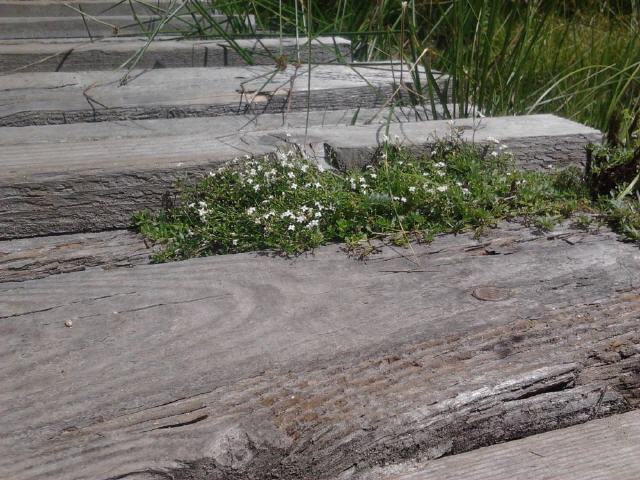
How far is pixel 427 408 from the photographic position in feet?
4.21

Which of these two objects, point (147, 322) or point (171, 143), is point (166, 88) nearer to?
point (171, 143)

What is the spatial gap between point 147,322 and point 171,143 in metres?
0.91

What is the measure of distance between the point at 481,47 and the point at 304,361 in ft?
7.33

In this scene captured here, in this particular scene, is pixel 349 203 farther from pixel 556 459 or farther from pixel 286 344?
pixel 556 459

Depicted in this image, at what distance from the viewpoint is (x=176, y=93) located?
275 centimetres

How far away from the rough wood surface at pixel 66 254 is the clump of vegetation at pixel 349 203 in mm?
69

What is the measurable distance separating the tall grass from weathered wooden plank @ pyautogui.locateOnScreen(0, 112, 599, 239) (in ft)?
1.09

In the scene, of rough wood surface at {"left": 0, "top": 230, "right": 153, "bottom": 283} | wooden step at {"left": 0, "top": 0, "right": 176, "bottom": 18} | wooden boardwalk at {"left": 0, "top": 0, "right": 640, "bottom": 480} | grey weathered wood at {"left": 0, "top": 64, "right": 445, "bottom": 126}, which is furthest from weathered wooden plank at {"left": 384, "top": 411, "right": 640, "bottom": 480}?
wooden step at {"left": 0, "top": 0, "right": 176, "bottom": 18}

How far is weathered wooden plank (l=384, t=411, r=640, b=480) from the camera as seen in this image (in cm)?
127

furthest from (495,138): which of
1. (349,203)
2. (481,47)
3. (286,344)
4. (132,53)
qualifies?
(132,53)

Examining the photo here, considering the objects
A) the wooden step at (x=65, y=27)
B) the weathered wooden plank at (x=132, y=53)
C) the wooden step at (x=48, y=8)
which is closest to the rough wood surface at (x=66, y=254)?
the weathered wooden plank at (x=132, y=53)

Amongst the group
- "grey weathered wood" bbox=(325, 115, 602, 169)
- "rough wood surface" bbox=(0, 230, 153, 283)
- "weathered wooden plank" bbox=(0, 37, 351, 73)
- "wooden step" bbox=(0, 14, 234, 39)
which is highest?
"wooden step" bbox=(0, 14, 234, 39)

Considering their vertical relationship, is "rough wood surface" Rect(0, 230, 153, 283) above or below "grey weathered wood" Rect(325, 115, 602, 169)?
below

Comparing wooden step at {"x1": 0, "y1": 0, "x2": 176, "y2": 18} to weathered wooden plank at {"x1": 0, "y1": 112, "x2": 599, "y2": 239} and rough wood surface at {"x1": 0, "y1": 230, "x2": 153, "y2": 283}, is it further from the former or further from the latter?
rough wood surface at {"x1": 0, "y1": 230, "x2": 153, "y2": 283}
